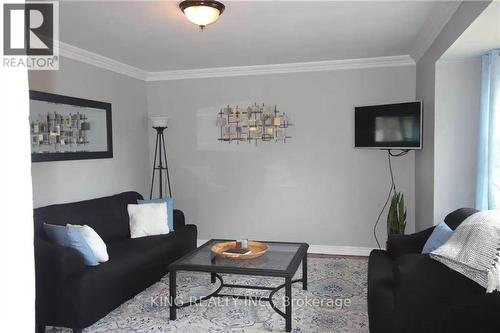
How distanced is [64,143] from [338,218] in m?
3.36

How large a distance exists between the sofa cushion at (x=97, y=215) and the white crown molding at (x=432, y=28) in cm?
359

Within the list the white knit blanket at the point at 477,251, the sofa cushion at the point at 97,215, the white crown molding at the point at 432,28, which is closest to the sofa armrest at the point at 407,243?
the white knit blanket at the point at 477,251

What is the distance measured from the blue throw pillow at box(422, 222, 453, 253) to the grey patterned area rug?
2.60 feet

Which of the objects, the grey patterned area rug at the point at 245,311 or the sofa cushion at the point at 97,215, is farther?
the sofa cushion at the point at 97,215

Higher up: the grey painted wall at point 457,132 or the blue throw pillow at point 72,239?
the grey painted wall at point 457,132

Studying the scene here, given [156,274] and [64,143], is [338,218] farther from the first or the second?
[64,143]

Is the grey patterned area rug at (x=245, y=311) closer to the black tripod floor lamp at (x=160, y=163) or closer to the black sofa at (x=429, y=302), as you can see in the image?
the black sofa at (x=429, y=302)

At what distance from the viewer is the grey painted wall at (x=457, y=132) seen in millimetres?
3676

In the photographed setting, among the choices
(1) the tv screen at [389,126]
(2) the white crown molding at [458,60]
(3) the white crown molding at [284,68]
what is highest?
(3) the white crown molding at [284,68]

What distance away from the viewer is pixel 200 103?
557 centimetres

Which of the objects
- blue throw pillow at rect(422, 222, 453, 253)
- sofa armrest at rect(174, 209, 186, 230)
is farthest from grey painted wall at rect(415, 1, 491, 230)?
sofa armrest at rect(174, 209, 186, 230)

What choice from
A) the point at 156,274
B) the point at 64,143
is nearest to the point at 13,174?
the point at 156,274

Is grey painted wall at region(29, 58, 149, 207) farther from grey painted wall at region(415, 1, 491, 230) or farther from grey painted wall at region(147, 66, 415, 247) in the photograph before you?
grey painted wall at region(415, 1, 491, 230)

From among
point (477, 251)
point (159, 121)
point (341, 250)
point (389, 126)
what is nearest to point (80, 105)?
point (159, 121)
